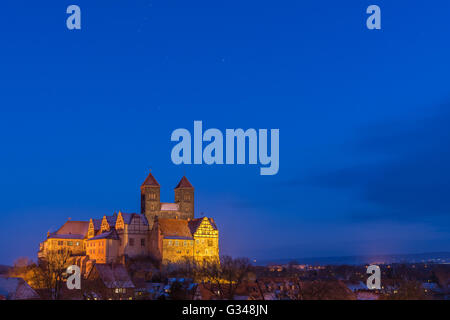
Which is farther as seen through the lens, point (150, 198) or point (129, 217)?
point (150, 198)

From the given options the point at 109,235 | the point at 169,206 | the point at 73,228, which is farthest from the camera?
the point at 169,206

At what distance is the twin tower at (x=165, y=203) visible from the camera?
137750 mm

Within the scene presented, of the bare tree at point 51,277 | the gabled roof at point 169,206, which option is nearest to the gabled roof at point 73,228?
the bare tree at point 51,277

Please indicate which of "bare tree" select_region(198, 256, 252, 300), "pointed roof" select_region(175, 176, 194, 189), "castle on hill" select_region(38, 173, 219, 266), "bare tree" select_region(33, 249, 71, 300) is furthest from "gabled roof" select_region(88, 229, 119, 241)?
"bare tree" select_region(198, 256, 252, 300)

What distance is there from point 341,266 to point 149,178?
2006 inches

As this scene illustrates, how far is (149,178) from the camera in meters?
144

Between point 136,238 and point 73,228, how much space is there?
1994cm

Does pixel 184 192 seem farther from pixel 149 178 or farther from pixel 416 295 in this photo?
pixel 416 295

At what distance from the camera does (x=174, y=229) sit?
122750 mm

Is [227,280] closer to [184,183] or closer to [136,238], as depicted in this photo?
[136,238]

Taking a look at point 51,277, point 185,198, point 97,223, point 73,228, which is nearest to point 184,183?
point 185,198

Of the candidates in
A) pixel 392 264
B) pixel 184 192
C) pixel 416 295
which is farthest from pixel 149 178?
pixel 416 295

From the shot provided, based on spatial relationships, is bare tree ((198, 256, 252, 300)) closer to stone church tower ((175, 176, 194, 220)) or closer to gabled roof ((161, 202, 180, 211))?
gabled roof ((161, 202, 180, 211))

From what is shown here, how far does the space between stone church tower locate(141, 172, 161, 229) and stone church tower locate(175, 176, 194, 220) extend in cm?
576
